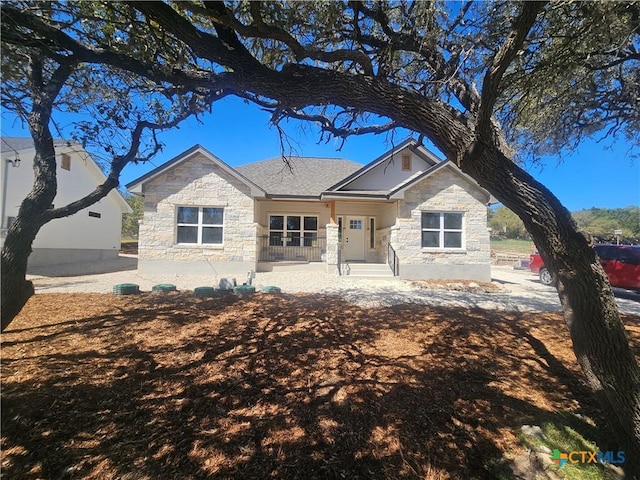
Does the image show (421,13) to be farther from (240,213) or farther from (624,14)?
(240,213)

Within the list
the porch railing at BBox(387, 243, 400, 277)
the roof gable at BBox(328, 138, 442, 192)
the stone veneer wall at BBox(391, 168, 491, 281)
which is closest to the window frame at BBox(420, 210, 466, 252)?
the stone veneer wall at BBox(391, 168, 491, 281)

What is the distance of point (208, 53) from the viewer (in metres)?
3.12

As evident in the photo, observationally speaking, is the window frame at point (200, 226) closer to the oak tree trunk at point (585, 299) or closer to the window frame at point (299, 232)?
the window frame at point (299, 232)

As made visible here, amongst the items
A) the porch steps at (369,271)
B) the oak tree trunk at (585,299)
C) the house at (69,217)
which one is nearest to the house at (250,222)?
the porch steps at (369,271)

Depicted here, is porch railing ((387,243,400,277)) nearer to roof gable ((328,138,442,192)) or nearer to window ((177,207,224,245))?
roof gable ((328,138,442,192))

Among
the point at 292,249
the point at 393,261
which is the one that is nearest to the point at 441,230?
the point at 393,261

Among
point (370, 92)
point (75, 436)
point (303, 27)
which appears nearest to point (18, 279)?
point (75, 436)

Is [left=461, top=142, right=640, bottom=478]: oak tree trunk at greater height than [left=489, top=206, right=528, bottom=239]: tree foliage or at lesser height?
lesser

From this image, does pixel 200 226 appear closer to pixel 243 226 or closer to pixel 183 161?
pixel 243 226

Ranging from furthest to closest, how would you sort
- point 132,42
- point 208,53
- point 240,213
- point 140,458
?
point 240,213 < point 132,42 < point 208,53 < point 140,458

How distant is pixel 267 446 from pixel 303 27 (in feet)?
19.0

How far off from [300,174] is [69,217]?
13.5 metres

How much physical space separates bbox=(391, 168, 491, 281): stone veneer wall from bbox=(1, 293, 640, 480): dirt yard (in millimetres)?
6828

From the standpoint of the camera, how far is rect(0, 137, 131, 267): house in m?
12.7
